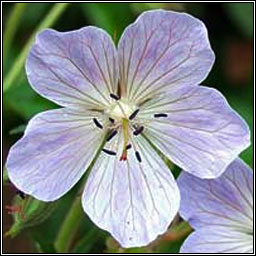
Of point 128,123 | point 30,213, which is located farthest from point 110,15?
point 30,213

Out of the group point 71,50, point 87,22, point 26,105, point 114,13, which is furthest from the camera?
point 87,22

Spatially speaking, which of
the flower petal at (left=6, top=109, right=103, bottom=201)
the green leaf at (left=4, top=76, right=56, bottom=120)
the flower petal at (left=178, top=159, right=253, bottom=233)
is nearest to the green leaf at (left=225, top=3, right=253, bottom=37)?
the green leaf at (left=4, top=76, right=56, bottom=120)

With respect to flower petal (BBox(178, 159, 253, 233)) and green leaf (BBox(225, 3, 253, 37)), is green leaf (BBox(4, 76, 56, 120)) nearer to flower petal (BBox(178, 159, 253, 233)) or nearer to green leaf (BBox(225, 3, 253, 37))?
flower petal (BBox(178, 159, 253, 233))

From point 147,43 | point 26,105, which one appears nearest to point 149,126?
point 147,43

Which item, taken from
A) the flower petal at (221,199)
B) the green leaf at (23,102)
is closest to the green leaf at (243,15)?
the green leaf at (23,102)

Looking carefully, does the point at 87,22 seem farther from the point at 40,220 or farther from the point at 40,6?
the point at 40,220

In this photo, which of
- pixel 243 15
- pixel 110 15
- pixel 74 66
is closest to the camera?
pixel 74 66

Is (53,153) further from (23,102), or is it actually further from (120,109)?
(23,102)
